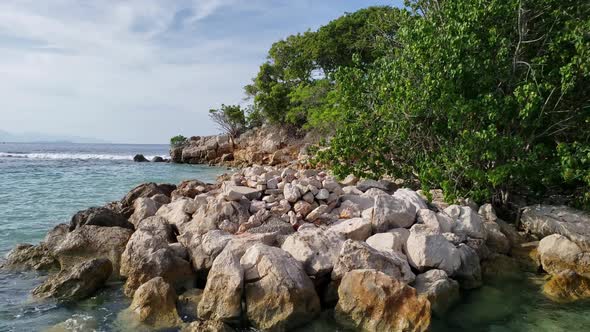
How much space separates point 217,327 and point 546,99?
8.59 meters

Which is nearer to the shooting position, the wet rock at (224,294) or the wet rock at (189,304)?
the wet rock at (224,294)

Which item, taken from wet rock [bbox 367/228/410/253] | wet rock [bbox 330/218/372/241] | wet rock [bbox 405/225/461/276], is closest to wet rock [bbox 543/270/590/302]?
wet rock [bbox 405/225/461/276]

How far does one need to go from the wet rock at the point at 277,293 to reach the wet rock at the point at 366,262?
51cm

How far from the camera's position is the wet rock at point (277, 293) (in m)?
5.43

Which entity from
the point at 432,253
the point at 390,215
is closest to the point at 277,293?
the point at 432,253

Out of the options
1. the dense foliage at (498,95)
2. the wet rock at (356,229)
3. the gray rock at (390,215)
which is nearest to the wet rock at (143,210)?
the wet rock at (356,229)

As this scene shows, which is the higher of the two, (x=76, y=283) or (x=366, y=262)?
(x=366, y=262)

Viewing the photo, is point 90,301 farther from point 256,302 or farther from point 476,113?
point 476,113

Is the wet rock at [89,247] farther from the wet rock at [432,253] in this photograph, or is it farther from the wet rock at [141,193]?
the wet rock at [432,253]

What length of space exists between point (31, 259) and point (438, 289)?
7212 mm

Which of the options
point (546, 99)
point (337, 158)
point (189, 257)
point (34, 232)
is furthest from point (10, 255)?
point (546, 99)

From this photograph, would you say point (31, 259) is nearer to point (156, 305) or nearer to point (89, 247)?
point (89, 247)

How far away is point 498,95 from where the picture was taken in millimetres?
9570

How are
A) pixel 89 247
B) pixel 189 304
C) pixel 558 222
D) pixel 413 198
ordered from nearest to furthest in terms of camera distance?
pixel 189 304
pixel 89 247
pixel 413 198
pixel 558 222
